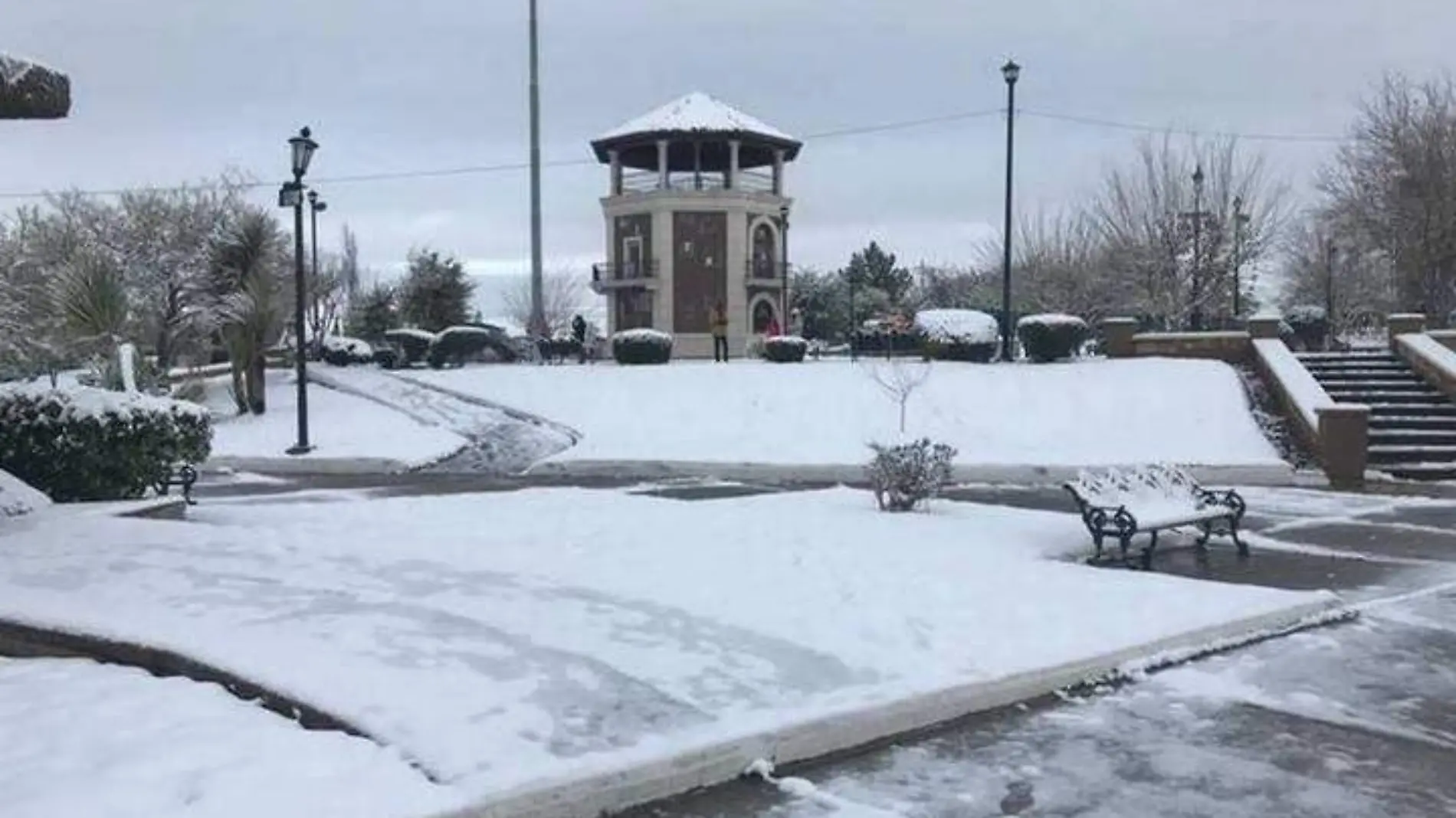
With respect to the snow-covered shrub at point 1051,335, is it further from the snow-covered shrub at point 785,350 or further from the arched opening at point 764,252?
the arched opening at point 764,252

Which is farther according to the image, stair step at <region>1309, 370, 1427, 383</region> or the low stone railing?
stair step at <region>1309, 370, 1427, 383</region>

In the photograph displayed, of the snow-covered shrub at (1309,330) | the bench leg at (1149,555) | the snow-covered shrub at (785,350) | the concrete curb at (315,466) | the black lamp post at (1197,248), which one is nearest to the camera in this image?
the bench leg at (1149,555)

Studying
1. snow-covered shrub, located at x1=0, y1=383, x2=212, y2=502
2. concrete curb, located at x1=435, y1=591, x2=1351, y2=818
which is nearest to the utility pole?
snow-covered shrub, located at x1=0, y1=383, x2=212, y2=502

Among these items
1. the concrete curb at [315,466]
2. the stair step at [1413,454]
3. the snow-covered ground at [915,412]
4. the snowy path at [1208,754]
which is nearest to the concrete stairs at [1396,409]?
the stair step at [1413,454]

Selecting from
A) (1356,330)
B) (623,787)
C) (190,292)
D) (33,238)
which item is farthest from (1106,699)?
(1356,330)

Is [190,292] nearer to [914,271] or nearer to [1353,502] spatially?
[1353,502]

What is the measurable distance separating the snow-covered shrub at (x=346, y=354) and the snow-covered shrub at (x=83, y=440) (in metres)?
20.6

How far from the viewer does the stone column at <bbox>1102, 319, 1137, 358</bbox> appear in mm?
25375

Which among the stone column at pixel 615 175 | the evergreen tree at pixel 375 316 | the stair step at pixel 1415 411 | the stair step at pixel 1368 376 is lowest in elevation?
the stair step at pixel 1415 411

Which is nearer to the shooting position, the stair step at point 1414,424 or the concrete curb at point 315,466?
the concrete curb at point 315,466

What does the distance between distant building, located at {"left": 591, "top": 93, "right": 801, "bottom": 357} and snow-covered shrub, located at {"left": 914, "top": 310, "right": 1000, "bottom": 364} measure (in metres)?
28.3

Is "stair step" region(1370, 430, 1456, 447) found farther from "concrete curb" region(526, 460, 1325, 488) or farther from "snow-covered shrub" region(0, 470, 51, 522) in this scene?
"snow-covered shrub" region(0, 470, 51, 522)

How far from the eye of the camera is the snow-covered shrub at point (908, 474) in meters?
12.7

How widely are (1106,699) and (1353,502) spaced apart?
34.6 ft
